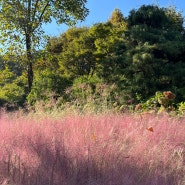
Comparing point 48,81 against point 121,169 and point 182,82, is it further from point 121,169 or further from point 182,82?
point 121,169

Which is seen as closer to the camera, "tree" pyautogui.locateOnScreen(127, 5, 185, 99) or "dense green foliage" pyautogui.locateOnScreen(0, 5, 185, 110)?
"dense green foliage" pyautogui.locateOnScreen(0, 5, 185, 110)

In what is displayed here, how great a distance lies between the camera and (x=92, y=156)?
110 inches

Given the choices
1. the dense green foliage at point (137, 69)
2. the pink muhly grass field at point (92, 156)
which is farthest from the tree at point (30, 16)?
the pink muhly grass field at point (92, 156)

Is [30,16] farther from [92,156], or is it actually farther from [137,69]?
Result: [92,156]

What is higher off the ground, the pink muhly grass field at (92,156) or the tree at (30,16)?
the tree at (30,16)

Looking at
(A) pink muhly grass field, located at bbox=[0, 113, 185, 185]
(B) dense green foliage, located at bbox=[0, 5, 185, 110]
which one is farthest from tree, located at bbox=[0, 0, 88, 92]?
(A) pink muhly grass field, located at bbox=[0, 113, 185, 185]

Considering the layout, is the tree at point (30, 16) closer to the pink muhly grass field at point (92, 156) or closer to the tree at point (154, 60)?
the tree at point (154, 60)

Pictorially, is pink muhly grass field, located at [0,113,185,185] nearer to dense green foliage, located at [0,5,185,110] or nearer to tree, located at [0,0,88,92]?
dense green foliage, located at [0,5,185,110]

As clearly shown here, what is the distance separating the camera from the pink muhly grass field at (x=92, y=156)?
2.51 m

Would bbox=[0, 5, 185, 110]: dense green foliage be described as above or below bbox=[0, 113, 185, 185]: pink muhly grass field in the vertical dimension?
above

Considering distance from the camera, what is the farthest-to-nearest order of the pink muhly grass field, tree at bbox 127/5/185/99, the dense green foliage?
tree at bbox 127/5/185/99 < the dense green foliage < the pink muhly grass field

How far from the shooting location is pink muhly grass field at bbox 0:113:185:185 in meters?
2.51

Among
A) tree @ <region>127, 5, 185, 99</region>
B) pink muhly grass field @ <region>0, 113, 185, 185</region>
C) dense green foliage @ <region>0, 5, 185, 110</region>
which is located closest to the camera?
pink muhly grass field @ <region>0, 113, 185, 185</region>

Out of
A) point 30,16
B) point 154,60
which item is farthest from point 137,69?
point 30,16
